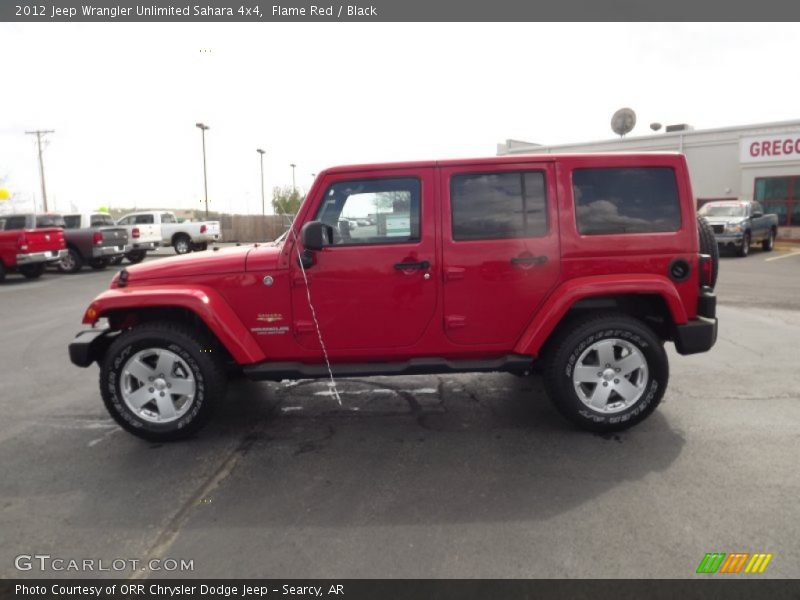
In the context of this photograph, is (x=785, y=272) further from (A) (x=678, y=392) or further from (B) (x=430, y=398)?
(B) (x=430, y=398)

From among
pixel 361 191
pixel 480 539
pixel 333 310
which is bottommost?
pixel 480 539

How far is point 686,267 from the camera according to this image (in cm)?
408

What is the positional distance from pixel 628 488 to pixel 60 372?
5.85 meters

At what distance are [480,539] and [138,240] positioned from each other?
63.7ft

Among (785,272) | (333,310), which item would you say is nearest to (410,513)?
(333,310)

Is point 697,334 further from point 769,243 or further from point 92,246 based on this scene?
point 769,243

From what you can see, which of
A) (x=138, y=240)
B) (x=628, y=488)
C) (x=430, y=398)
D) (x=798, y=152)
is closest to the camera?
(x=628, y=488)

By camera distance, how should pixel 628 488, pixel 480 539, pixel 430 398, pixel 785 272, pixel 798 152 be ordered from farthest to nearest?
pixel 798 152, pixel 785 272, pixel 430 398, pixel 628 488, pixel 480 539

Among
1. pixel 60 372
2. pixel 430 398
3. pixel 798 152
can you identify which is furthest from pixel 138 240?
pixel 798 152

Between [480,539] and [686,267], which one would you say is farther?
[686,267]

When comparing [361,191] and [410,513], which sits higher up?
[361,191]

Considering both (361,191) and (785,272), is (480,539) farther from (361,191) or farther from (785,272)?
(785,272)

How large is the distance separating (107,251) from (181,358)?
50.6ft

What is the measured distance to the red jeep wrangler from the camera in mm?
4020
